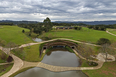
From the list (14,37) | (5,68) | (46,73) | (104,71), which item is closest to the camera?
(46,73)

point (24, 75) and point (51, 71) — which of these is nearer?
point (24, 75)

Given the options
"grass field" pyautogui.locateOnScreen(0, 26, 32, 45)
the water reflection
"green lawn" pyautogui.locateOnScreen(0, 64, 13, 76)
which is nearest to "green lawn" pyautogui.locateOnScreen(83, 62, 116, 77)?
the water reflection

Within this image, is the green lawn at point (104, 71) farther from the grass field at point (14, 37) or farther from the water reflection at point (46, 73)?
the grass field at point (14, 37)

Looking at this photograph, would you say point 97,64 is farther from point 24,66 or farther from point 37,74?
point 24,66

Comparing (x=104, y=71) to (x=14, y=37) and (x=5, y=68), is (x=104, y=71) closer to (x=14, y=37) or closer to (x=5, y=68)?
(x=5, y=68)

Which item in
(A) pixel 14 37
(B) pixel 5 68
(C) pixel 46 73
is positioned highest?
(A) pixel 14 37

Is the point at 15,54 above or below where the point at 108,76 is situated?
above

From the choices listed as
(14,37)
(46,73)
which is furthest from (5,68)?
(14,37)

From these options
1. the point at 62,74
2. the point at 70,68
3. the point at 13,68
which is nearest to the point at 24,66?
the point at 13,68

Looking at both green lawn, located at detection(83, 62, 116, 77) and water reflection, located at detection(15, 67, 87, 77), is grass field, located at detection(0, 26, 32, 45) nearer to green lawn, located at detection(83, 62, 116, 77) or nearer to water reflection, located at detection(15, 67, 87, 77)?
water reflection, located at detection(15, 67, 87, 77)
